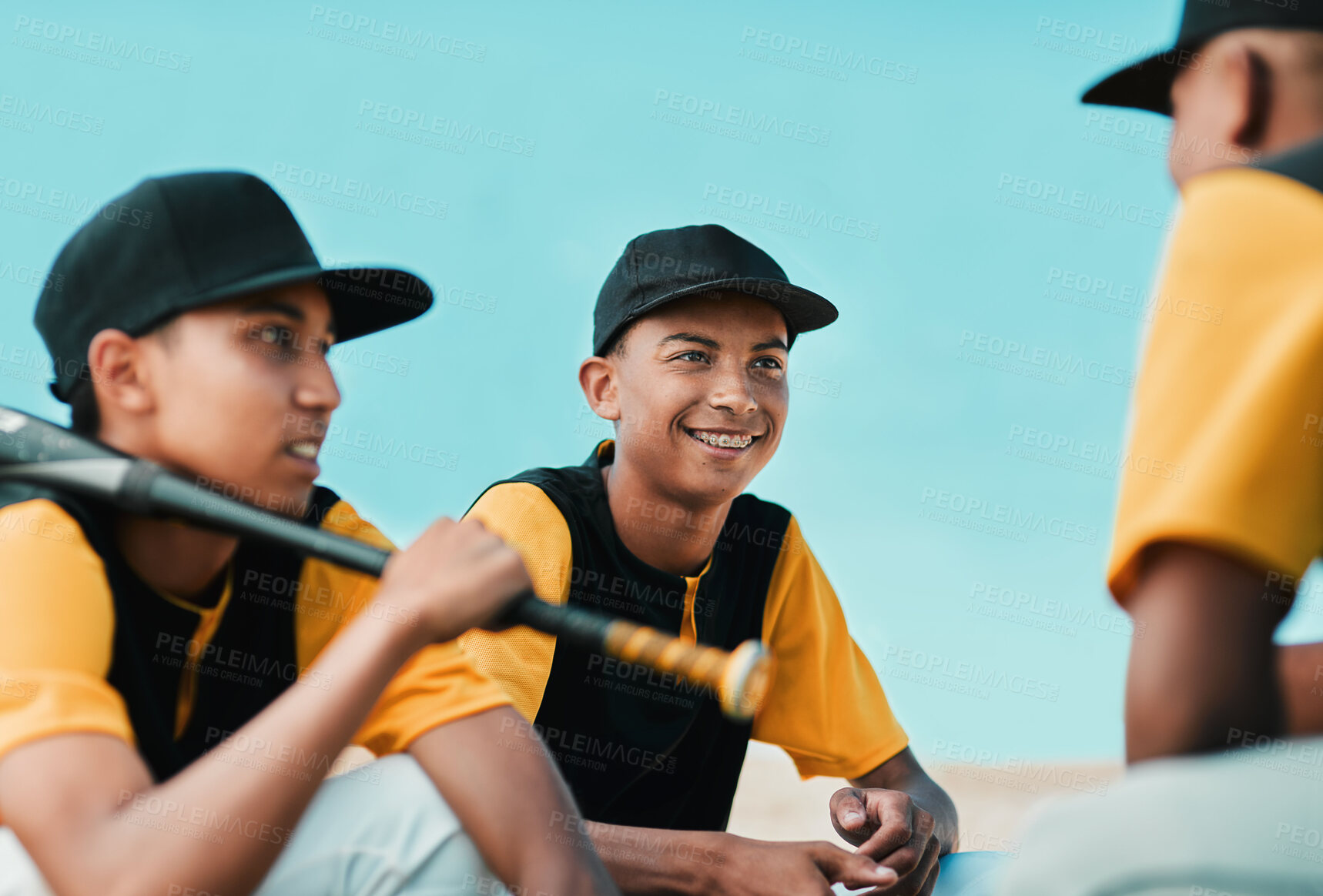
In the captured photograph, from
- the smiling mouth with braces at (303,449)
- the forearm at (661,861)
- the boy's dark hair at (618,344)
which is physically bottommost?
the forearm at (661,861)

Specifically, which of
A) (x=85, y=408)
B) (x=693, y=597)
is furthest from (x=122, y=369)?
(x=693, y=597)

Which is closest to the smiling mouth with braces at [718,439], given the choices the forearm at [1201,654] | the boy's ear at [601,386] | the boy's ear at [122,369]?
the boy's ear at [601,386]

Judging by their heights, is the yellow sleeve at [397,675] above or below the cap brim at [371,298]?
below

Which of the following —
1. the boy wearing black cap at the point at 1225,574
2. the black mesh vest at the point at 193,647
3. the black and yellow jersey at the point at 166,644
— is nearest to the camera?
the boy wearing black cap at the point at 1225,574

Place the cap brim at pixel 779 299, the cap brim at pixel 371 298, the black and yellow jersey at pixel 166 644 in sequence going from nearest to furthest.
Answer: the black and yellow jersey at pixel 166 644, the cap brim at pixel 371 298, the cap brim at pixel 779 299

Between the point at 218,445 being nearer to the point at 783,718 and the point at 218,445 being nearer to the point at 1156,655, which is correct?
the point at 1156,655

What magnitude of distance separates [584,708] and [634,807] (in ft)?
0.98

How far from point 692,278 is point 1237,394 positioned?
1921mm

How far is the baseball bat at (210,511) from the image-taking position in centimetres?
159

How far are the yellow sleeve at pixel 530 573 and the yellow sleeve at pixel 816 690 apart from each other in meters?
0.82

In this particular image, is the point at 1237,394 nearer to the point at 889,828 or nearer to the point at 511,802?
the point at 511,802

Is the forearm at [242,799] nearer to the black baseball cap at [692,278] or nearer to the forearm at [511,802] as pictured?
the forearm at [511,802]

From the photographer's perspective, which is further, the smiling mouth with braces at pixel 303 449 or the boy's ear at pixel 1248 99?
the smiling mouth with braces at pixel 303 449

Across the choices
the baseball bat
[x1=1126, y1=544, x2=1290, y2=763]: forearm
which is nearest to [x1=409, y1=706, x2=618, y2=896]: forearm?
the baseball bat
